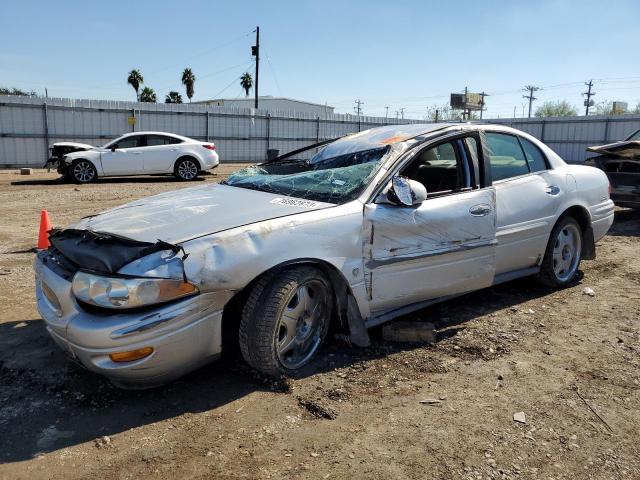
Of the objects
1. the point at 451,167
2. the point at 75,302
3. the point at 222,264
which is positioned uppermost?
the point at 451,167

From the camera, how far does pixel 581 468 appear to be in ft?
8.39

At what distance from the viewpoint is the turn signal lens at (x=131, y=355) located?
2.81 meters

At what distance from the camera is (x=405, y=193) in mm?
3631

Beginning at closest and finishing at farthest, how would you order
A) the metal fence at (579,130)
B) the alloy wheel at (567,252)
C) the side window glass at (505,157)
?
the side window glass at (505,157), the alloy wheel at (567,252), the metal fence at (579,130)

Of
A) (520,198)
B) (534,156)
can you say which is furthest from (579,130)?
(520,198)

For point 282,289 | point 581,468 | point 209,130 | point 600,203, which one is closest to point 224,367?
point 282,289

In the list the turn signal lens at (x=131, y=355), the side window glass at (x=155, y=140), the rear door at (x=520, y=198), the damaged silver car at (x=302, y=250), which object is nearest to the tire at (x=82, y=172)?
the side window glass at (x=155, y=140)

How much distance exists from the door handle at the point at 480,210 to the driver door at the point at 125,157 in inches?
517

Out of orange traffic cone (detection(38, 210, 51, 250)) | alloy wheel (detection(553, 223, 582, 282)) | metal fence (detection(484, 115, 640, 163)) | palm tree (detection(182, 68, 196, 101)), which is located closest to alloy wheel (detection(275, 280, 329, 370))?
alloy wheel (detection(553, 223, 582, 282))

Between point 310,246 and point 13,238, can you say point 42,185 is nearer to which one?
point 13,238

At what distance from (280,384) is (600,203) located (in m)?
3.92

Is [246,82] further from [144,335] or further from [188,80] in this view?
[144,335]

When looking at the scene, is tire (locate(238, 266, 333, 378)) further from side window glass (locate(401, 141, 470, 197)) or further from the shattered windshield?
side window glass (locate(401, 141, 470, 197))

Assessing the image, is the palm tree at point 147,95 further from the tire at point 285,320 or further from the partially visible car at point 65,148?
the tire at point 285,320
